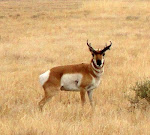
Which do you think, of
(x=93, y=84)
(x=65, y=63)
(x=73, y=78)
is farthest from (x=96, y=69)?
(x=65, y=63)

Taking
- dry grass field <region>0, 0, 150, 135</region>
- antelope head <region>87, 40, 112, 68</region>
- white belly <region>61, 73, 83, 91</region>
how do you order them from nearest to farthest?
dry grass field <region>0, 0, 150, 135</region>, antelope head <region>87, 40, 112, 68</region>, white belly <region>61, 73, 83, 91</region>

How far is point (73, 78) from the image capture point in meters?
6.61

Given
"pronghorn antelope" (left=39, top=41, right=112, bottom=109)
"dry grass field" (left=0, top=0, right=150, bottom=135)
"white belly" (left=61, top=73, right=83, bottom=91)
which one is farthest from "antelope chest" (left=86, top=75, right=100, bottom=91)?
"dry grass field" (left=0, top=0, right=150, bottom=135)

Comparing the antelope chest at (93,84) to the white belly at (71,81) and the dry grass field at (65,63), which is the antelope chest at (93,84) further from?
the dry grass field at (65,63)

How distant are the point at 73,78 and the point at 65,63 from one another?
495 cm

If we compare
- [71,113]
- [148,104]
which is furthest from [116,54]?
[71,113]

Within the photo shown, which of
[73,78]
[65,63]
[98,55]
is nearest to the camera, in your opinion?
[98,55]

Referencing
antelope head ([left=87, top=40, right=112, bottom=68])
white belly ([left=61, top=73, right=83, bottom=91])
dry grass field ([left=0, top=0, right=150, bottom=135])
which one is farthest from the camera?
white belly ([left=61, top=73, right=83, bottom=91])

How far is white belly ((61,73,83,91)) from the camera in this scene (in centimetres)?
Answer: 660

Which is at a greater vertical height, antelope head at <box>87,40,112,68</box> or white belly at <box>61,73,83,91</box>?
antelope head at <box>87,40,112,68</box>

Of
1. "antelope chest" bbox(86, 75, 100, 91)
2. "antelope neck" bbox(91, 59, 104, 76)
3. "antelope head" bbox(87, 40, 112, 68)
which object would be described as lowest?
"antelope chest" bbox(86, 75, 100, 91)

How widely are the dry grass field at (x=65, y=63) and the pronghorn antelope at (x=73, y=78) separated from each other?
0.30 m

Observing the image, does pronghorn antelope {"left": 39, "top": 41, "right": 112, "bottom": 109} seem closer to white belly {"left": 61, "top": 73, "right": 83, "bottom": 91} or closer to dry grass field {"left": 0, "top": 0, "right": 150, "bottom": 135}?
white belly {"left": 61, "top": 73, "right": 83, "bottom": 91}

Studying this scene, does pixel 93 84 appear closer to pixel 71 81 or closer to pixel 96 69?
pixel 96 69
